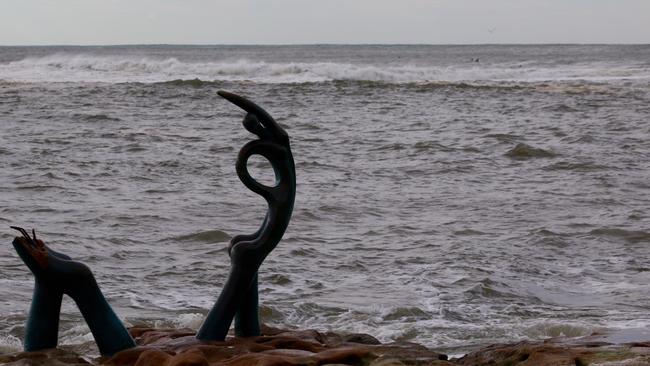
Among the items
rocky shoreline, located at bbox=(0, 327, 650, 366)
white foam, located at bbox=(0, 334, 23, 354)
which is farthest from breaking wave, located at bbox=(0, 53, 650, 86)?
rocky shoreline, located at bbox=(0, 327, 650, 366)

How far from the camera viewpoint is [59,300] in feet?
17.0

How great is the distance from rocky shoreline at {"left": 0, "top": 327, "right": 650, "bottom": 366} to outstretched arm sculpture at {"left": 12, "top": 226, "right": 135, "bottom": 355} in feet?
0.35

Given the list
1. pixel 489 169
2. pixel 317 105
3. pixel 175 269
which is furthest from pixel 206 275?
pixel 317 105

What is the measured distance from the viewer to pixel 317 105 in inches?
1053

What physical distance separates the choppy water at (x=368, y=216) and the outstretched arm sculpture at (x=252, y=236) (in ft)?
5.12

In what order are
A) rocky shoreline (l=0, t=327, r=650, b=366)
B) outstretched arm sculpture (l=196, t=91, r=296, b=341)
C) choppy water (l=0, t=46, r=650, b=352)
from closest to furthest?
rocky shoreline (l=0, t=327, r=650, b=366) → outstretched arm sculpture (l=196, t=91, r=296, b=341) → choppy water (l=0, t=46, r=650, b=352)

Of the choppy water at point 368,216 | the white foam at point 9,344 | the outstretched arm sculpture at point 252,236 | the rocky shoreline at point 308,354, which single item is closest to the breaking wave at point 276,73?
the choppy water at point 368,216

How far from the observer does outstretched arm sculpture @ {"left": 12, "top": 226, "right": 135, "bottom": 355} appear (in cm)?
507

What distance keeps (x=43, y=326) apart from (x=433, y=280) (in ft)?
12.9

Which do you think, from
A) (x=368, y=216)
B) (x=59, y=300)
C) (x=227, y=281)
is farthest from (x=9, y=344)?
(x=368, y=216)

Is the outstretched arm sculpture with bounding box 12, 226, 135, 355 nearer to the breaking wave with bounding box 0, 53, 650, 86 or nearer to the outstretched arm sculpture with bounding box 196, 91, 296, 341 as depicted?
the outstretched arm sculpture with bounding box 196, 91, 296, 341

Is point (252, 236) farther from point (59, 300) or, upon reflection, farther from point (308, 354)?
point (59, 300)

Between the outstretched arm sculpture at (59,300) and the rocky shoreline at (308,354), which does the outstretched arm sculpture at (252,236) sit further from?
the outstretched arm sculpture at (59,300)

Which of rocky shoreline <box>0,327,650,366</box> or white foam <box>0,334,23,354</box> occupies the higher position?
rocky shoreline <box>0,327,650,366</box>
